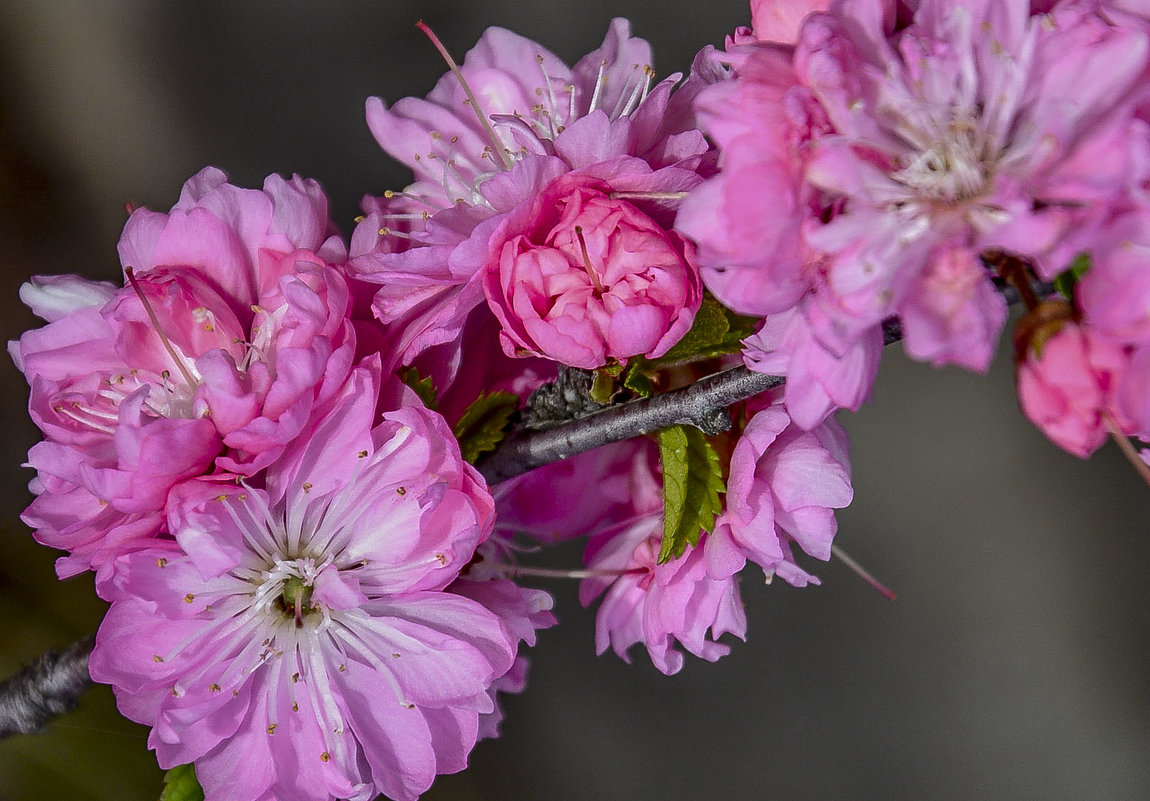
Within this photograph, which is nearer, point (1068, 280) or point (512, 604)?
point (1068, 280)

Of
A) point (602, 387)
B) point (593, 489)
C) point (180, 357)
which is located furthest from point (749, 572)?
point (180, 357)

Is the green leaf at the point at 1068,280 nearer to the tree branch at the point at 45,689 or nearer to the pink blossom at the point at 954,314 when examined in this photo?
the pink blossom at the point at 954,314

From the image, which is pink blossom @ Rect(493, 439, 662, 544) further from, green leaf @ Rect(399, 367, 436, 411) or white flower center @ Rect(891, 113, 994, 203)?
white flower center @ Rect(891, 113, 994, 203)

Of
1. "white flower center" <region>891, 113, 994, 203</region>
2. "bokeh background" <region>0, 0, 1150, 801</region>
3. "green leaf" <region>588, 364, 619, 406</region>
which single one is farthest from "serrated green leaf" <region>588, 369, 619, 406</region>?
"bokeh background" <region>0, 0, 1150, 801</region>

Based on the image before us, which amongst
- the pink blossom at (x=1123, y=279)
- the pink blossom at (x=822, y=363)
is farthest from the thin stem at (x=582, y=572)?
the pink blossom at (x=1123, y=279)

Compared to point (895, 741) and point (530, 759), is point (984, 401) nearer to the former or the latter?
point (895, 741)

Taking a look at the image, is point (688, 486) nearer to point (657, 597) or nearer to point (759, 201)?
point (657, 597)
